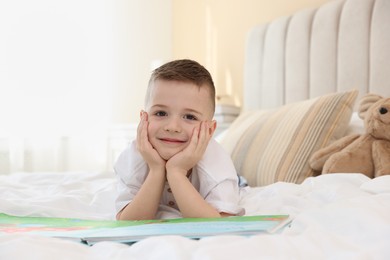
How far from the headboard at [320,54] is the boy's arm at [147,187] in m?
1.38

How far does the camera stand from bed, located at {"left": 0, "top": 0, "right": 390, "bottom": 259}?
621 mm

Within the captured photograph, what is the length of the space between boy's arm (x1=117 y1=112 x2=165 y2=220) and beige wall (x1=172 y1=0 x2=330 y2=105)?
82.1 inches

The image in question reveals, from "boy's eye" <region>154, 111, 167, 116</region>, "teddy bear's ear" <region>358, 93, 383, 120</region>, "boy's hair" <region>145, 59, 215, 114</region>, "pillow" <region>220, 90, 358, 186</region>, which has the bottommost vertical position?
"pillow" <region>220, 90, 358, 186</region>

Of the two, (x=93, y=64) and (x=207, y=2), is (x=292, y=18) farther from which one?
(x=93, y=64)

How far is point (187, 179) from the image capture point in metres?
1.13

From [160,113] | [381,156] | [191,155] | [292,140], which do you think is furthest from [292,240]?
[292,140]

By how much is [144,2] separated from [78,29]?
726mm

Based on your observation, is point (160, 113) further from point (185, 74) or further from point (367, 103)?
point (367, 103)

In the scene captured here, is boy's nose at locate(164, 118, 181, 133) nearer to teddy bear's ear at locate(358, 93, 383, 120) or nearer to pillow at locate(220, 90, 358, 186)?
pillow at locate(220, 90, 358, 186)

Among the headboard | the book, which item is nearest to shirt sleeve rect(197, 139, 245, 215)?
the book

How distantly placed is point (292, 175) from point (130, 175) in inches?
27.3

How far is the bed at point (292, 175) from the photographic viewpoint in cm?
62

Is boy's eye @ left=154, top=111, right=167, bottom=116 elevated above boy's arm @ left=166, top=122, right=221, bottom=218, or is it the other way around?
boy's eye @ left=154, top=111, right=167, bottom=116

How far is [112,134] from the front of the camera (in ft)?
11.2
